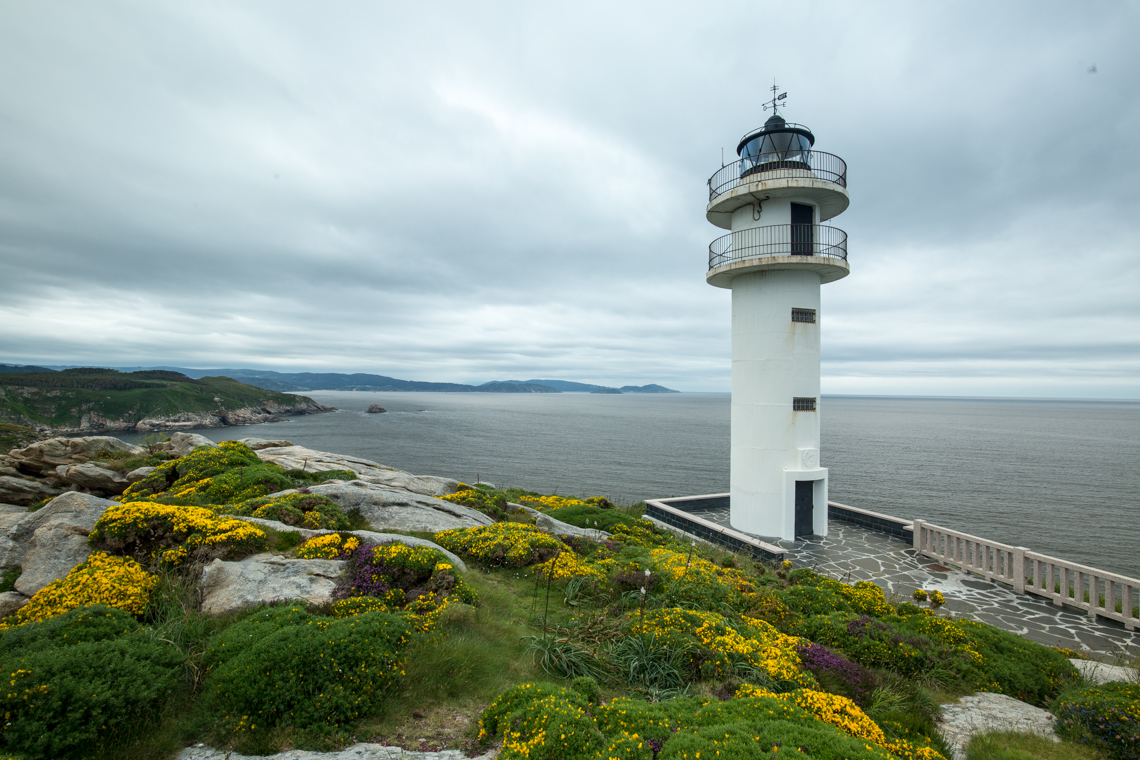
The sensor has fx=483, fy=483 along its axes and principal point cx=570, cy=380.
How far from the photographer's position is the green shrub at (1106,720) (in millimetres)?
4758

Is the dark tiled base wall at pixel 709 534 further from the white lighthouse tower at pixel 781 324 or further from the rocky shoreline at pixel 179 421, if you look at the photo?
the rocky shoreline at pixel 179 421

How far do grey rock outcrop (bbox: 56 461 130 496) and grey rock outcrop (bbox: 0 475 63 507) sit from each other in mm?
483

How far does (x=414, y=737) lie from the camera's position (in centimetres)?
438

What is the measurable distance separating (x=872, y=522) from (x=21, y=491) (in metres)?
24.3

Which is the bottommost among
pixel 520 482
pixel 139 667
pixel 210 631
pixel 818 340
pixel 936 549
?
pixel 520 482

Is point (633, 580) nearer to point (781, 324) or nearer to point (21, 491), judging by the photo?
point (781, 324)

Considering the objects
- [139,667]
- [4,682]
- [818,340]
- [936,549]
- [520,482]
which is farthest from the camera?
[520,482]

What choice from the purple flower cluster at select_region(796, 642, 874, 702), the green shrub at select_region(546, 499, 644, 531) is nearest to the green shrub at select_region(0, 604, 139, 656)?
the purple flower cluster at select_region(796, 642, 874, 702)

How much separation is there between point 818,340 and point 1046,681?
10583 mm

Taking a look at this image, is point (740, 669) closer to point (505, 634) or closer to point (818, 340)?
point (505, 634)

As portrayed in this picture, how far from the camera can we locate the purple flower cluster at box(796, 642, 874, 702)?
5723mm

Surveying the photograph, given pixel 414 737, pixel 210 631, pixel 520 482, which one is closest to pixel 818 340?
pixel 414 737

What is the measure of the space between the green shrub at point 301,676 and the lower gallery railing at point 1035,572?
13880 mm

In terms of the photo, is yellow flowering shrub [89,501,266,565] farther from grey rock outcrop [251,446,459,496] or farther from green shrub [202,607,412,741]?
grey rock outcrop [251,446,459,496]
